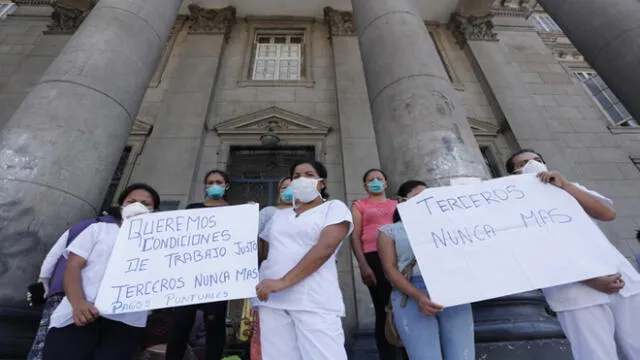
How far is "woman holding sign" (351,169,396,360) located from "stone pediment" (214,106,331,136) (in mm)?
5493

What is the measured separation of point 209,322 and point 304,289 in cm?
150

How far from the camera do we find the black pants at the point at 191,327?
9.86ft

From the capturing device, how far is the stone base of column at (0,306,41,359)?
103 inches

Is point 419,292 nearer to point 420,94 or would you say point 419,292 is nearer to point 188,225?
point 188,225

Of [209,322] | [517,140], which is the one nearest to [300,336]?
[209,322]

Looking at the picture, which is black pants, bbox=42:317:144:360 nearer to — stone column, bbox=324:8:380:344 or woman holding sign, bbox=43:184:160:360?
woman holding sign, bbox=43:184:160:360

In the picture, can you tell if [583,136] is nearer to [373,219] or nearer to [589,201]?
[589,201]

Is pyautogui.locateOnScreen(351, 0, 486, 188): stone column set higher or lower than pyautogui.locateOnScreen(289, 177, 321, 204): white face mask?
higher

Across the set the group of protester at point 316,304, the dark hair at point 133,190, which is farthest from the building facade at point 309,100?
the dark hair at point 133,190

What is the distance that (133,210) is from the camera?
2916 mm

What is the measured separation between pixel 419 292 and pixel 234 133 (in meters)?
7.69

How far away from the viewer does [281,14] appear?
484 inches

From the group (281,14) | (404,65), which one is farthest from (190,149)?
(281,14)

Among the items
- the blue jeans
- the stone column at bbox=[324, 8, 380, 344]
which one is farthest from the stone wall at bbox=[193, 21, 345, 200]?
the blue jeans
